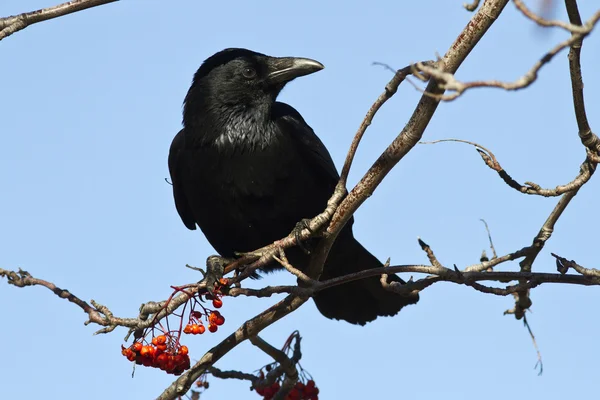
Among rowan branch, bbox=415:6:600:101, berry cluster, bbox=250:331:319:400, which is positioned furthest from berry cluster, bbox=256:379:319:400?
rowan branch, bbox=415:6:600:101

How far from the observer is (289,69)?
227 inches

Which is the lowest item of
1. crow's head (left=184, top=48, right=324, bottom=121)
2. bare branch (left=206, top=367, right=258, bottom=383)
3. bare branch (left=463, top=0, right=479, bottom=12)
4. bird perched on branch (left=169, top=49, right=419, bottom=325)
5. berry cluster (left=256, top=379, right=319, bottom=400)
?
berry cluster (left=256, top=379, right=319, bottom=400)

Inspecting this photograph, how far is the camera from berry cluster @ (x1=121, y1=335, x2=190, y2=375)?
3959 millimetres

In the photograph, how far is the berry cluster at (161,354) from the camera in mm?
3959

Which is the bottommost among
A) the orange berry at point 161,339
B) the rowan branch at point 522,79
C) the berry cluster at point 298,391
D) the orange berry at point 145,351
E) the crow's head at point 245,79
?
the rowan branch at point 522,79

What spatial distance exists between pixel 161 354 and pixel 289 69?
8.10 feet

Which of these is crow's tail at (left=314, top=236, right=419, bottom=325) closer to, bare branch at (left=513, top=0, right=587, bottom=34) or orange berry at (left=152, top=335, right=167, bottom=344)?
orange berry at (left=152, top=335, right=167, bottom=344)

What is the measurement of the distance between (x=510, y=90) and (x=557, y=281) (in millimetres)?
1835

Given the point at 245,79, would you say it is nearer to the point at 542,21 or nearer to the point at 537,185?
the point at 537,185

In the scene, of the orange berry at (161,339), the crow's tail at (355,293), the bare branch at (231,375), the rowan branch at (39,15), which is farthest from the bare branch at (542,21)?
the crow's tail at (355,293)

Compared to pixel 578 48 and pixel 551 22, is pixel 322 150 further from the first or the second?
pixel 551 22

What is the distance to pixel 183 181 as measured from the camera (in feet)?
18.9

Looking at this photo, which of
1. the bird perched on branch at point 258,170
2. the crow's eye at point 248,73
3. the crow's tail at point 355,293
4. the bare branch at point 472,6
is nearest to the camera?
the bare branch at point 472,6

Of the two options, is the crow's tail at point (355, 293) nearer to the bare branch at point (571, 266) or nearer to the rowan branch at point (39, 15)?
the bare branch at point (571, 266)
